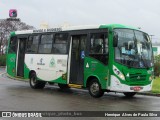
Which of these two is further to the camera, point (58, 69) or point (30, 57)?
point (30, 57)

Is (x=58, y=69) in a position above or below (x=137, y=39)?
below

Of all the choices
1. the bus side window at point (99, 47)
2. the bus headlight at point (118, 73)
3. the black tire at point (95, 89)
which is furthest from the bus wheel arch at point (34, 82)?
the bus headlight at point (118, 73)

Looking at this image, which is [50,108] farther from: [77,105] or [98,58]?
[98,58]

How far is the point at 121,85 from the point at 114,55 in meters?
1.20

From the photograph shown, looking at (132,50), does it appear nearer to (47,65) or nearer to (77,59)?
(77,59)

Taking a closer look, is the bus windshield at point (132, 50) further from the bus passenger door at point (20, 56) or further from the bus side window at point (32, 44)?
the bus passenger door at point (20, 56)

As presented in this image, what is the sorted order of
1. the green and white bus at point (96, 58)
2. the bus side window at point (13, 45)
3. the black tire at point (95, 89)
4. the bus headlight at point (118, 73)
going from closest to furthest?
the bus headlight at point (118, 73)
the green and white bus at point (96, 58)
the black tire at point (95, 89)
the bus side window at point (13, 45)

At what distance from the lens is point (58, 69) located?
17.5 meters

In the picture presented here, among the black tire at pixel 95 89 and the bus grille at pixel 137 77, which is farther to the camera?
the black tire at pixel 95 89

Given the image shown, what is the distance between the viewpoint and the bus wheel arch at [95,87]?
1524 centimetres

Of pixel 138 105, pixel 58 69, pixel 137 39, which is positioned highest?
pixel 137 39

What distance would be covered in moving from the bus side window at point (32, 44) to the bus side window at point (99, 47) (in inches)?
180

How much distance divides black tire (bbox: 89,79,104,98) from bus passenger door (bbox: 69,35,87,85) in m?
0.73

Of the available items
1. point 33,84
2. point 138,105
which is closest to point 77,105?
point 138,105
